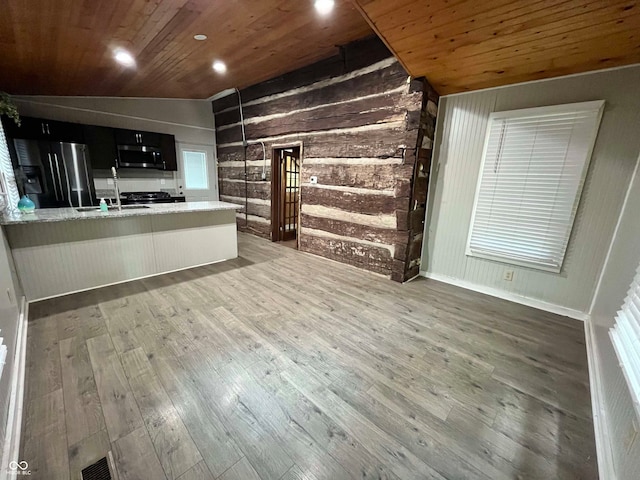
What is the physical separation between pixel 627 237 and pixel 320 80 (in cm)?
402

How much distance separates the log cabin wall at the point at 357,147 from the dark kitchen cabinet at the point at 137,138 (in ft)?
7.74

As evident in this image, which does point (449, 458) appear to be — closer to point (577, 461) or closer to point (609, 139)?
point (577, 461)

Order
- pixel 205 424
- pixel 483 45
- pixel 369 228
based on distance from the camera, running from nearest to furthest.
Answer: pixel 205 424 < pixel 483 45 < pixel 369 228

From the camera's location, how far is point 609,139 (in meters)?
2.37

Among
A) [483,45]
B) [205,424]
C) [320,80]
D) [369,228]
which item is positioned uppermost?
[320,80]

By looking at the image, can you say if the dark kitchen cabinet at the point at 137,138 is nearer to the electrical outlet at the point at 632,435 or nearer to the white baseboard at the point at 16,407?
the white baseboard at the point at 16,407

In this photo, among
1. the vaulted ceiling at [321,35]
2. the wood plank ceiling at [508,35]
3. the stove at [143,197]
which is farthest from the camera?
the stove at [143,197]

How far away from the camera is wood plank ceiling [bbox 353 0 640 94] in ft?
6.00

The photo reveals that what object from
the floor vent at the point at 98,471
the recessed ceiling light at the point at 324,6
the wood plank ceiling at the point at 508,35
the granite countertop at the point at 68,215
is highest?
the recessed ceiling light at the point at 324,6

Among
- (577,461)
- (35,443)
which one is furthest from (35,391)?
(577,461)

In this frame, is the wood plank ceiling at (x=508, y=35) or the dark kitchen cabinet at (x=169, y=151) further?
the dark kitchen cabinet at (x=169, y=151)

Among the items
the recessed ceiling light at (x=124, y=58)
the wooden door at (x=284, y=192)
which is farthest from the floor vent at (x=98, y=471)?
the wooden door at (x=284, y=192)

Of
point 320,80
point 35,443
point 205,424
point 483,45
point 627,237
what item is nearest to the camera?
point 35,443

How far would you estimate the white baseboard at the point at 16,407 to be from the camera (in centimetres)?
111
